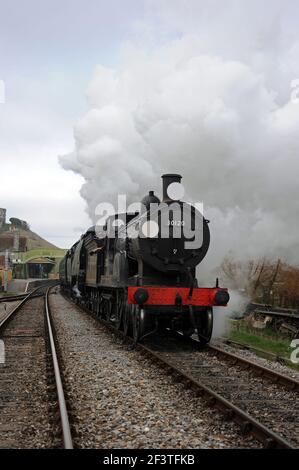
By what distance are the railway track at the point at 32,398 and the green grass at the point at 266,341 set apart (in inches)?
164

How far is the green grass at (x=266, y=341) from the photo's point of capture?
10.4m

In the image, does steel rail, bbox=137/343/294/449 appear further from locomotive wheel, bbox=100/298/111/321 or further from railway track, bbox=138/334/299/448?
locomotive wheel, bbox=100/298/111/321

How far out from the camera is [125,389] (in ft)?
21.4

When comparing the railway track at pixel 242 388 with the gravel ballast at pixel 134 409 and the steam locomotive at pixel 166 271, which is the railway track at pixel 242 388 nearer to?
the gravel ballast at pixel 134 409

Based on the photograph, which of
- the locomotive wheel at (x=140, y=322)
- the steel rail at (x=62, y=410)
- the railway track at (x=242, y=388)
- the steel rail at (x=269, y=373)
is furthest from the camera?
the locomotive wheel at (x=140, y=322)

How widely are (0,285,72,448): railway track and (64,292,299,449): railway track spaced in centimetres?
161

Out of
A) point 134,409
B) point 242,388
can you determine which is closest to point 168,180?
point 242,388

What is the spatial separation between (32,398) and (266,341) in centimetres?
667

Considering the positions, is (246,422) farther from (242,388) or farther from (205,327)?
(205,327)

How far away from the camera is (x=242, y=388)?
6.64 m

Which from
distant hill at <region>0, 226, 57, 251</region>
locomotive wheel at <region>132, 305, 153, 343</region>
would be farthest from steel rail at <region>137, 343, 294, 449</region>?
distant hill at <region>0, 226, 57, 251</region>

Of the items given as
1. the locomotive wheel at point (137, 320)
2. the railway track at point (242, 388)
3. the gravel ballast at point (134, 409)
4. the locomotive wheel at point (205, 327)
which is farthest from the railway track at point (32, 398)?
the locomotive wheel at point (205, 327)
